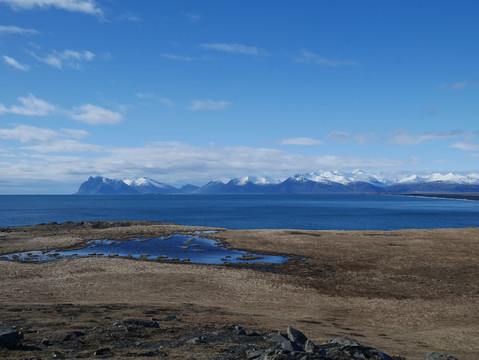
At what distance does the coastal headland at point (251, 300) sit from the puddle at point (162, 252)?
339 cm

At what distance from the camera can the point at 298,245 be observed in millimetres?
63125

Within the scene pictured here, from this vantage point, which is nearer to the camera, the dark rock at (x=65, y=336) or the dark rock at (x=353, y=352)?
the dark rock at (x=353, y=352)

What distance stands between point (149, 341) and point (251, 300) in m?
15.7

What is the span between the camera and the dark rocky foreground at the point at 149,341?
14.8m

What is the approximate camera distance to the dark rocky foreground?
48.5 feet

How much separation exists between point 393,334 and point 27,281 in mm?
34110

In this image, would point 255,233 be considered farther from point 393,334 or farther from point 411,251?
point 393,334

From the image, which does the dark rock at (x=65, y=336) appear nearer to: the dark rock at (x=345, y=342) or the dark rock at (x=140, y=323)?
the dark rock at (x=140, y=323)

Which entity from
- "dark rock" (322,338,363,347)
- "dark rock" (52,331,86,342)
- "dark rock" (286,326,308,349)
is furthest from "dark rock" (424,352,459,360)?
"dark rock" (52,331,86,342)

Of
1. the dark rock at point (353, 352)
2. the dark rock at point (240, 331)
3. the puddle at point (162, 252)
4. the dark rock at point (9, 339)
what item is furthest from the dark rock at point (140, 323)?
the puddle at point (162, 252)

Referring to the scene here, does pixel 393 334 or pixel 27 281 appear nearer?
pixel 393 334

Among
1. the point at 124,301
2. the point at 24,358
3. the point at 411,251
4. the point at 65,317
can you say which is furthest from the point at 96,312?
the point at 411,251

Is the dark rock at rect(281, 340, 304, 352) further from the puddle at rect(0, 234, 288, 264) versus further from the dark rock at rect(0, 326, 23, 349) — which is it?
the puddle at rect(0, 234, 288, 264)

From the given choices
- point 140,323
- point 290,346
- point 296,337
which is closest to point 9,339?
point 140,323
